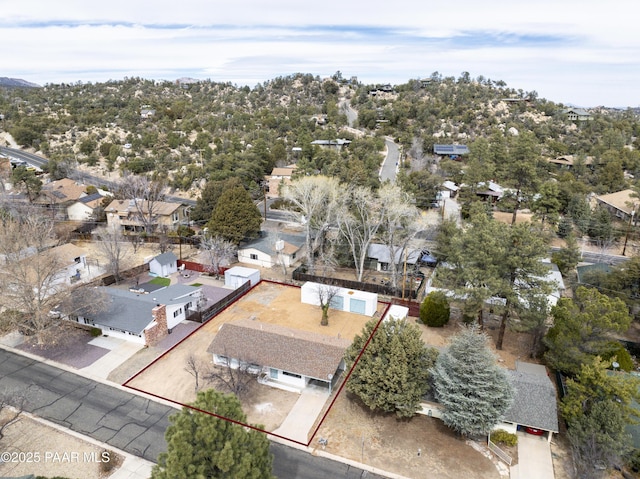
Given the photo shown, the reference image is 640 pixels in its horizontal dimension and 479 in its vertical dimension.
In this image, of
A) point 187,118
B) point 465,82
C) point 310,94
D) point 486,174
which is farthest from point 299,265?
point 465,82

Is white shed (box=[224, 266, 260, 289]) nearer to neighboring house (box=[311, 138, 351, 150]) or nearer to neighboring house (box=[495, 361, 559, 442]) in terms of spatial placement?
neighboring house (box=[495, 361, 559, 442])

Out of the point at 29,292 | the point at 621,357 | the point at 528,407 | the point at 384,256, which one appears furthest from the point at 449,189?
the point at 29,292

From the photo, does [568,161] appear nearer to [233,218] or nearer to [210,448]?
[233,218]

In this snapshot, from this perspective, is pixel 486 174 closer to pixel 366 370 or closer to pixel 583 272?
pixel 583 272

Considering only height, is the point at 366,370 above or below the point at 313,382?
above

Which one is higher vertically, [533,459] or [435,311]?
[435,311]

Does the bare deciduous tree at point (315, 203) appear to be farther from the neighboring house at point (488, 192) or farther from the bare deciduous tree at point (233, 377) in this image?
the neighboring house at point (488, 192)

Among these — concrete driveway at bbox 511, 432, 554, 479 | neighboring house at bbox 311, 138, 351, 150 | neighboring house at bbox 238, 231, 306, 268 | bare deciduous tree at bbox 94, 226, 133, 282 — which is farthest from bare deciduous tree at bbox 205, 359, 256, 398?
neighboring house at bbox 311, 138, 351, 150

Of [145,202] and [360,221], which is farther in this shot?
[145,202]
